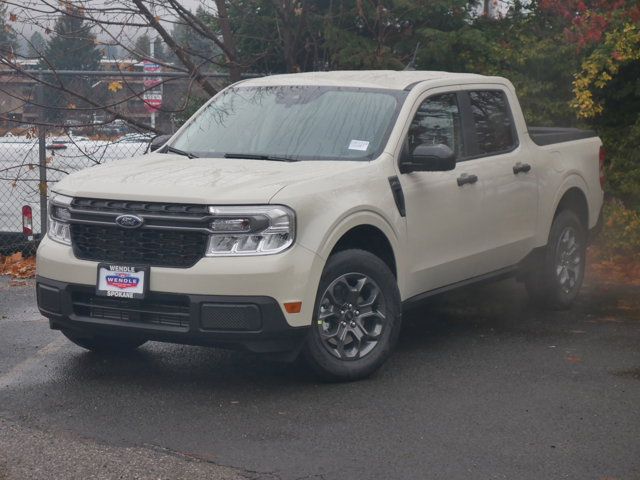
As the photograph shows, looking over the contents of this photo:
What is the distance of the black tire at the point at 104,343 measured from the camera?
7.32m

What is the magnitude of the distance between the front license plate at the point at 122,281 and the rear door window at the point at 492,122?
2.81m

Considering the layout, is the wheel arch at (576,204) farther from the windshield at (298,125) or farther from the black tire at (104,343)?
the black tire at (104,343)

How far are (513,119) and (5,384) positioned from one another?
4107 mm

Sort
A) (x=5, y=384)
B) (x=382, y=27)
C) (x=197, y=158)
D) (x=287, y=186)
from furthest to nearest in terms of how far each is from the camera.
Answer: (x=382, y=27) → (x=197, y=158) → (x=5, y=384) → (x=287, y=186)

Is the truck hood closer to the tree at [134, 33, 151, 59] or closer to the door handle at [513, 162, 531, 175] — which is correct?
the door handle at [513, 162, 531, 175]

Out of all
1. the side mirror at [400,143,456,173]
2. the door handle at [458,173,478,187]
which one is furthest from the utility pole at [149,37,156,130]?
the side mirror at [400,143,456,173]

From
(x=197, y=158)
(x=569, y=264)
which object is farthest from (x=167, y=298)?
(x=569, y=264)

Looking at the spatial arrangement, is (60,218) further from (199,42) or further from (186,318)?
(199,42)

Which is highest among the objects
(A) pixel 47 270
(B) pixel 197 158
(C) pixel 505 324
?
(B) pixel 197 158

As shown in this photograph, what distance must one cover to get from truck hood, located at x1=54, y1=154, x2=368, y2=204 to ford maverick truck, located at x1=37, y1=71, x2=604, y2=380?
0.01 meters

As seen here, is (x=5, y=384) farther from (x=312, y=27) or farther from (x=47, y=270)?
(x=312, y=27)

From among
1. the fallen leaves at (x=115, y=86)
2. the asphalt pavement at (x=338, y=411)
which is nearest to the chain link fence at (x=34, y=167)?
the fallen leaves at (x=115, y=86)

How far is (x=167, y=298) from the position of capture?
6.26m

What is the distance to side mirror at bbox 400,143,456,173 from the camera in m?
7.07
